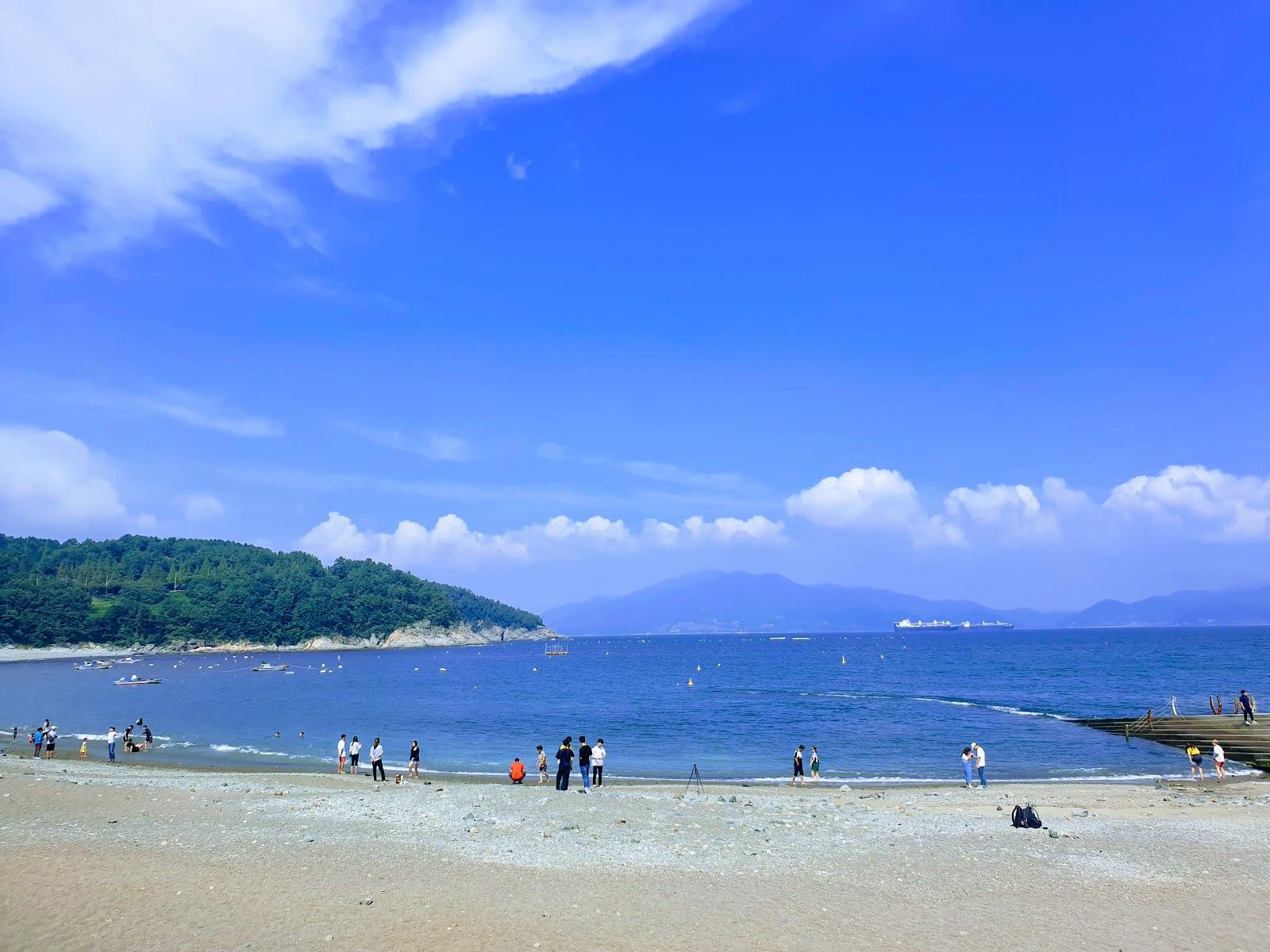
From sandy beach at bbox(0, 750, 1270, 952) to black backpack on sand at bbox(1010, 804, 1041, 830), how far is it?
72 centimetres

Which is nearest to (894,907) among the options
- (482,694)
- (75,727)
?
(75,727)

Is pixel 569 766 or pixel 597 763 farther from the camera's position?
pixel 597 763

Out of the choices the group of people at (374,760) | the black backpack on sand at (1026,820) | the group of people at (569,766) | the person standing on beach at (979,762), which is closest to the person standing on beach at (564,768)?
the group of people at (569,766)

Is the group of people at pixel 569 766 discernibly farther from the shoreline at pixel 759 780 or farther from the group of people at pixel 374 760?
the group of people at pixel 374 760

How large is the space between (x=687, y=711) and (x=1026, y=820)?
159 feet

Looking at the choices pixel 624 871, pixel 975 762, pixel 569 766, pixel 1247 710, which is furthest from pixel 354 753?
pixel 1247 710

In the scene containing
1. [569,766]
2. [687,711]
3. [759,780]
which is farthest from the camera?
[687,711]

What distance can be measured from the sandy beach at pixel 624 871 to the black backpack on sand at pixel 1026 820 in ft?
2.35

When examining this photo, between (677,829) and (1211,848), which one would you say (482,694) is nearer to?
(677,829)

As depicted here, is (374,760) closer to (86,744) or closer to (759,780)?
(759,780)

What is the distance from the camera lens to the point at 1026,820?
966 inches

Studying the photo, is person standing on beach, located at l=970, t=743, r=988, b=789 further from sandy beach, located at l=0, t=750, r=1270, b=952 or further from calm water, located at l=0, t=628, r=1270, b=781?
calm water, located at l=0, t=628, r=1270, b=781

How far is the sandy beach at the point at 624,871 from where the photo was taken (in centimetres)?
1505

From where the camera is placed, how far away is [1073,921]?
A: 1609cm
